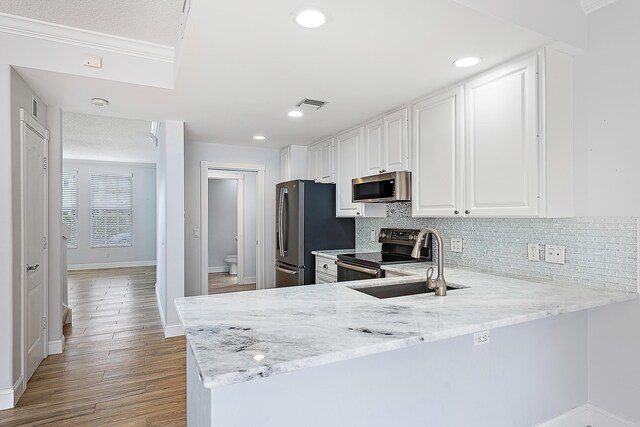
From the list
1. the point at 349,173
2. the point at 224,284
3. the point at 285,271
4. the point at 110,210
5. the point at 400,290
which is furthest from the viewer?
the point at 110,210

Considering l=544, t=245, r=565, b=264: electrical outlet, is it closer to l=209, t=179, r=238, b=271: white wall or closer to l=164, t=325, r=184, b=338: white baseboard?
l=164, t=325, r=184, b=338: white baseboard

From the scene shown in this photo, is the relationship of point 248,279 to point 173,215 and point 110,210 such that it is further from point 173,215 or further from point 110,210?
point 110,210

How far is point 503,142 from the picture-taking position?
220 cm

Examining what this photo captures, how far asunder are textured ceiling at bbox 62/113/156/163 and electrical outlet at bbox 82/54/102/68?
2379 mm

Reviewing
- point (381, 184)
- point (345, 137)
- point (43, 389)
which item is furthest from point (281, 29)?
point (43, 389)

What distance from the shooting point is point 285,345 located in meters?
1.12

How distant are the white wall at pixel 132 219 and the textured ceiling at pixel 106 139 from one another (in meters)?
0.38

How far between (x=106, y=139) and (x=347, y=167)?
4447 mm

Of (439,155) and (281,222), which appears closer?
(439,155)

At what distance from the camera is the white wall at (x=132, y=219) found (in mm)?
8094

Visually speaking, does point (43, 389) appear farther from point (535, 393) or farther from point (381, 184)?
point (535, 393)

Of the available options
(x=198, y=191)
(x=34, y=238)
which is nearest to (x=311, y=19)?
(x=34, y=238)

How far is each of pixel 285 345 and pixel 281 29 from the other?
153 cm

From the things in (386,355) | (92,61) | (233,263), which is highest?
(92,61)
